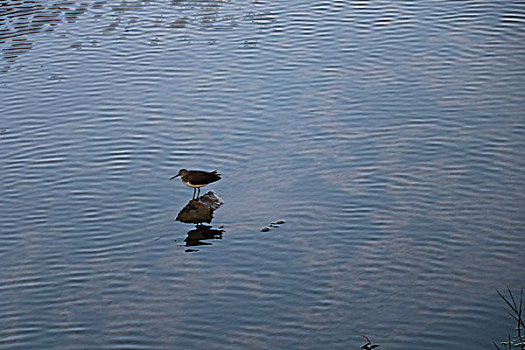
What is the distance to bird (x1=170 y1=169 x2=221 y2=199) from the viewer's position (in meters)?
11.6

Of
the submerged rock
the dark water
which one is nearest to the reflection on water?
the dark water

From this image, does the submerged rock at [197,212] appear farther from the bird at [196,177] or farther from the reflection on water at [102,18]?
the reflection on water at [102,18]

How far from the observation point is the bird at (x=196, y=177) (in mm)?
11641

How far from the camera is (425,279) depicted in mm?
9961

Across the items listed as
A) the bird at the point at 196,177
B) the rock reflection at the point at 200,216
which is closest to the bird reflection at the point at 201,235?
the rock reflection at the point at 200,216

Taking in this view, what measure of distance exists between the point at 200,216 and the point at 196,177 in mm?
573

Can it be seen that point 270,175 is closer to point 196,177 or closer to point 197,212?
point 196,177

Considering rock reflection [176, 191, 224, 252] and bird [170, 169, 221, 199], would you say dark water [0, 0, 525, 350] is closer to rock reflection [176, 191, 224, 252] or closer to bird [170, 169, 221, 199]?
rock reflection [176, 191, 224, 252]

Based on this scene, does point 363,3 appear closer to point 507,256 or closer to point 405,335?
point 507,256

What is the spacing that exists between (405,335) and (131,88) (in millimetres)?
8982

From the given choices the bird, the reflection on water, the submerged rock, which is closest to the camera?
the submerged rock

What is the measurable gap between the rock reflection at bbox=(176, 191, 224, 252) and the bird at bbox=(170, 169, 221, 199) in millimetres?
252

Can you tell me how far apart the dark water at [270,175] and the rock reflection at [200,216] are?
0.47ft

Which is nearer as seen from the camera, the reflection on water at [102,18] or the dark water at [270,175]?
the dark water at [270,175]
